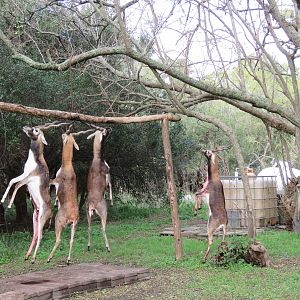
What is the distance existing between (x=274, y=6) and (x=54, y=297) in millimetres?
5319

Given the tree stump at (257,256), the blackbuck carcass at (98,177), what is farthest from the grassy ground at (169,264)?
the blackbuck carcass at (98,177)

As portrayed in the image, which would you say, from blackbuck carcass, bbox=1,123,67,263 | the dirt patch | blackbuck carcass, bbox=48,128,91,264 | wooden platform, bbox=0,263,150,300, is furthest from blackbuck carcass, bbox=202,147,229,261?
blackbuck carcass, bbox=1,123,67,263

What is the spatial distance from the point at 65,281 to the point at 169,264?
79.5 inches

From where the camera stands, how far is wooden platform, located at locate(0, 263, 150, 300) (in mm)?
5230

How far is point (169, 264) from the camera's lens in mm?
7391

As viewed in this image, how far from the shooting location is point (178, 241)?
296 inches

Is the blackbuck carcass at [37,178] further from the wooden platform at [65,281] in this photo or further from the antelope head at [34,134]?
the wooden platform at [65,281]

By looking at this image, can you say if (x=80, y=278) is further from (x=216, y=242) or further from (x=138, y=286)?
(x=216, y=242)

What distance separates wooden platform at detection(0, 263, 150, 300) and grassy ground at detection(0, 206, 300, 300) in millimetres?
131

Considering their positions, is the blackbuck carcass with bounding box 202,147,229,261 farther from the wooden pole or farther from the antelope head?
the antelope head

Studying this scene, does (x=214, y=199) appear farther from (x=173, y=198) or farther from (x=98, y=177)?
(x=98, y=177)

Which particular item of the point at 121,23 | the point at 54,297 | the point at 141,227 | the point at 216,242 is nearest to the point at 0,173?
the point at 141,227

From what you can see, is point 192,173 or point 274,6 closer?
point 274,6

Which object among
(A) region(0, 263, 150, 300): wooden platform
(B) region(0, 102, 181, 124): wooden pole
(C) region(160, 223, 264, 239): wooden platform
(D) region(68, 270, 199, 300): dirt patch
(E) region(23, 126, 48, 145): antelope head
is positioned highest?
(B) region(0, 102, 181, 124): wooden pole
